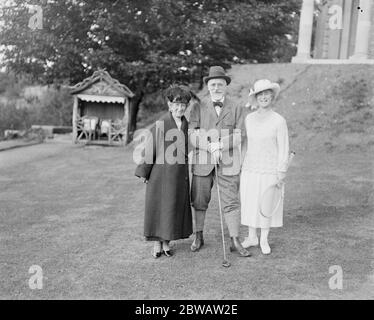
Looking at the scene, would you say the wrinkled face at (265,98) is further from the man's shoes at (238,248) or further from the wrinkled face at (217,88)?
the man's shoes at (238,248)

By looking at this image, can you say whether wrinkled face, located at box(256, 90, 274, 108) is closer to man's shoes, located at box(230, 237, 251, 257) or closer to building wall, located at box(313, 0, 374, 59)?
man's shoes, located at box(230, 237, 251, 257)

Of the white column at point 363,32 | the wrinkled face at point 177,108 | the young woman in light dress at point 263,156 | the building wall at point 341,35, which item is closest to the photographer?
the wrinkled face at point 177,108

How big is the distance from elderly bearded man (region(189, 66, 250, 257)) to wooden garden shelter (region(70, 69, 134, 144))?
382 inches

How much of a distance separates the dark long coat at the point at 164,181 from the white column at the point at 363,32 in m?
12.7

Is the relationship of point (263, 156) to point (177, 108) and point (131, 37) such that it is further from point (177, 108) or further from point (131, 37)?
point (131, 37)

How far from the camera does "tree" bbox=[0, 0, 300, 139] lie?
51.3 ft

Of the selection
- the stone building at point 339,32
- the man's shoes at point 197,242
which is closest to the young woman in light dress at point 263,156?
the man's shoes at point 197,242

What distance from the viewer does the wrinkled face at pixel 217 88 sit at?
496 centimetres

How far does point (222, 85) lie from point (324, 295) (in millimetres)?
2342

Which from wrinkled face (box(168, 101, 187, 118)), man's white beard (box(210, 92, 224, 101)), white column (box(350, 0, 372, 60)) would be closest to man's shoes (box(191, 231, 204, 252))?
wrinkled face (box(168, 101, 187, 118))

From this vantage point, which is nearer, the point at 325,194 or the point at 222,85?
the point at 222,85
